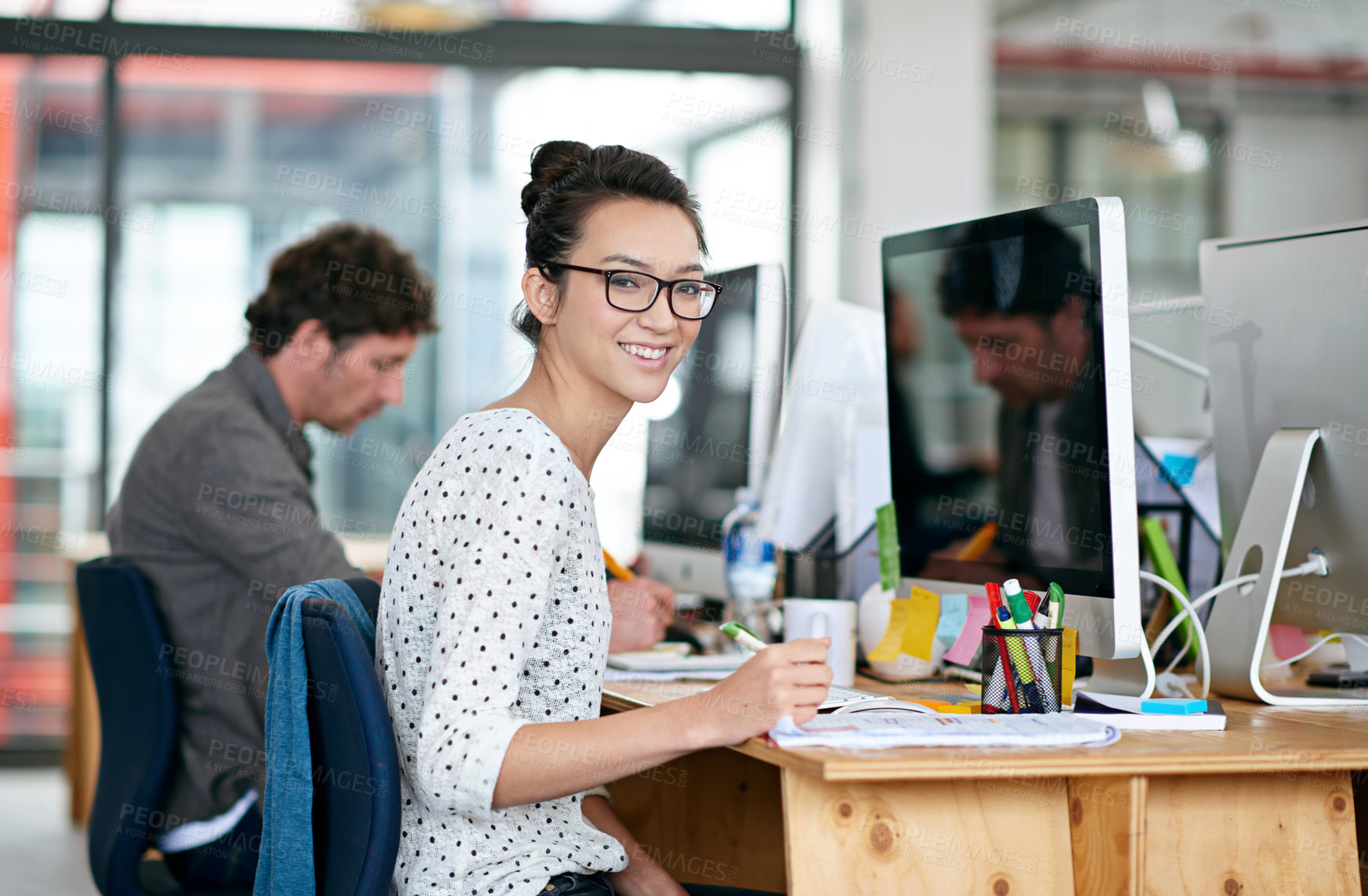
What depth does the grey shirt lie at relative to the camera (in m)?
1.81

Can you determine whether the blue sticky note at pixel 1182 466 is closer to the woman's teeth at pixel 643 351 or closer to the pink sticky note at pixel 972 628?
the pink sticky note at pixel 972 628

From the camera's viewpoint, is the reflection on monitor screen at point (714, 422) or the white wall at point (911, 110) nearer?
the reflection on monitor screen at point (714, 422)

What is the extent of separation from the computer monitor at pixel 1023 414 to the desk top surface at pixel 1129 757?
17 cm

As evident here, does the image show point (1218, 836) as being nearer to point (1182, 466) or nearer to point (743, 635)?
point (743, 635)

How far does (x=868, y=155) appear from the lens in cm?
456

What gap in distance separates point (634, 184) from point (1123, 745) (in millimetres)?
737

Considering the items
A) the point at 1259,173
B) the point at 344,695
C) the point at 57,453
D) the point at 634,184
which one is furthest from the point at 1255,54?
the point at 344,695

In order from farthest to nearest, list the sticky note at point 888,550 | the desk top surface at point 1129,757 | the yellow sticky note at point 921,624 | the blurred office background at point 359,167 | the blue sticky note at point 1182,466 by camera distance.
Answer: the blurred office background at point 359,167
the blue sticky note at point 1182,466
the sticky note at point 888,550
the yellow sticky note at point 921,624
the desk top surface at point 1129,757

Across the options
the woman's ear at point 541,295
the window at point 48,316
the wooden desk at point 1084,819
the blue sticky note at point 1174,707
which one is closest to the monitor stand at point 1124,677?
the blue sticky note at point 1174,707

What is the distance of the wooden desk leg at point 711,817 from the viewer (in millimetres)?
1779

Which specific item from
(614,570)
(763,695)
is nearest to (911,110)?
(614,570)

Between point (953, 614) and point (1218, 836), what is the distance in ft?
1.57

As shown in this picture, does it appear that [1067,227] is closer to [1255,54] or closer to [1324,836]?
[1324,836]

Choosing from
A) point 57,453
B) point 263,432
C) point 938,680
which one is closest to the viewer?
point 938,680
